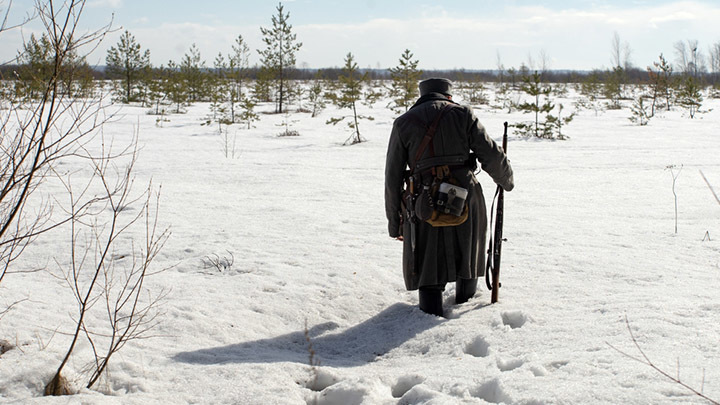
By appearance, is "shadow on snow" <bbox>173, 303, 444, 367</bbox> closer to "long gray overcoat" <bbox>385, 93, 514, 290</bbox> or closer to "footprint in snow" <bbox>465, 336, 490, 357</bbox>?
"long gray overcoat" <bbox>385, 93, 514, 290</bbox>

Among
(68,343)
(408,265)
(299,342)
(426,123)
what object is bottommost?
(299,342)

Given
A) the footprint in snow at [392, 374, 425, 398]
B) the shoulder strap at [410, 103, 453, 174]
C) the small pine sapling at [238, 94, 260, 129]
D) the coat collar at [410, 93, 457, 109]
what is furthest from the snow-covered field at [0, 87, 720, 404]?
the small pine sapling at [238, 94, 260, 129]

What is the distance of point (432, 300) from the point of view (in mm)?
4184

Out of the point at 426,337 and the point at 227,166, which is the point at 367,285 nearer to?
the point at 426,337

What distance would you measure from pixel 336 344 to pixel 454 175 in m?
1.51

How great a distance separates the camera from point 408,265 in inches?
159

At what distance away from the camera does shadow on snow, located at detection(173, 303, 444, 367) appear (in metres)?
3.58

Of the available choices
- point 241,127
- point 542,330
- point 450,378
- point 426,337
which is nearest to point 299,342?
point 426,337

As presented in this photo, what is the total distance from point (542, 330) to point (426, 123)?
160cm

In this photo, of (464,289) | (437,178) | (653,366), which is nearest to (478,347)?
(464,289)

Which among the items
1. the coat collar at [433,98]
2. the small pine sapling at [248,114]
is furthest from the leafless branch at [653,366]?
the small pine sapling at [248,114]

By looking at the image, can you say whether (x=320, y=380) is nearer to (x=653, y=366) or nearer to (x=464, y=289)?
(x=464, y=289)

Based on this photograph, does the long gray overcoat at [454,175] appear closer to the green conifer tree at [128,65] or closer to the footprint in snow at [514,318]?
the footprint in snow at [514,318]

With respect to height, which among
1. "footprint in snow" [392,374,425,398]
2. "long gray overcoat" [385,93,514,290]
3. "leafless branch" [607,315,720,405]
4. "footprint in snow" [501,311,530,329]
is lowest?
"footprint in snow" [392,374,425,398]
